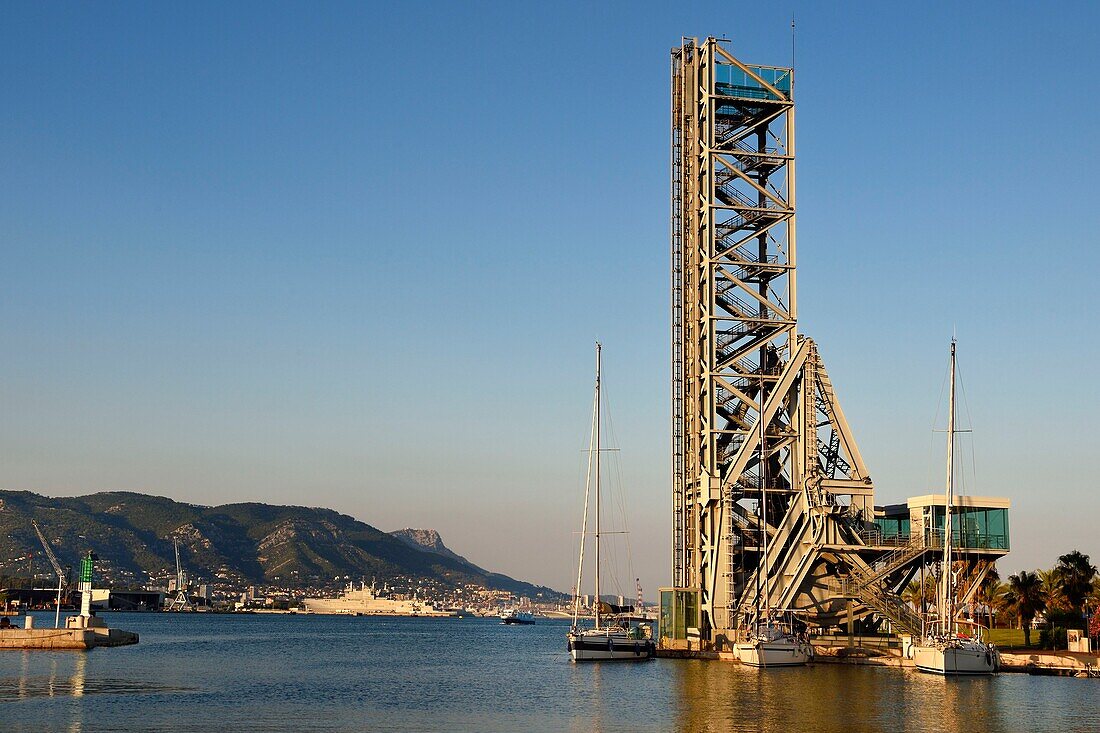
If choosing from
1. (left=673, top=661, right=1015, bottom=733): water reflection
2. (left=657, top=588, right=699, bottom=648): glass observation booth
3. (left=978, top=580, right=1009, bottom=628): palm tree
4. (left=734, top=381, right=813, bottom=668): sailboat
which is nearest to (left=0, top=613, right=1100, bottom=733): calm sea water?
(left=673, top=661, right=1015, bottom=733): water reflection

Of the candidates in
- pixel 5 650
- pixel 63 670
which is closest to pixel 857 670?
pixel 63 670

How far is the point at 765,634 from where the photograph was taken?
72312mm

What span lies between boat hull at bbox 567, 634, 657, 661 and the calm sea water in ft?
3.28

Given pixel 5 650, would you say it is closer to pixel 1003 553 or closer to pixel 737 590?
pixel 737 590

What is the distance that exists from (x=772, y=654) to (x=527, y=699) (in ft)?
53.8

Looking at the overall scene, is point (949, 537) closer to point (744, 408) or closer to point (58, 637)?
point (744, 408)

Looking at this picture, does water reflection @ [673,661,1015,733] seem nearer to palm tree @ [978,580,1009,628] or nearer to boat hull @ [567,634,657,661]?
boat hull @ [567,634,657,661]

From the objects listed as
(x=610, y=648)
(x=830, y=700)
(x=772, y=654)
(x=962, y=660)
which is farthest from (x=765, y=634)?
(x=830, y=700)

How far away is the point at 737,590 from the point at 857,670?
10.1 meters

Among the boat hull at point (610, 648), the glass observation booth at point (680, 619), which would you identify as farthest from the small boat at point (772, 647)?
the boat hull at point (610, 648)

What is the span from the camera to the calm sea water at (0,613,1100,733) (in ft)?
151

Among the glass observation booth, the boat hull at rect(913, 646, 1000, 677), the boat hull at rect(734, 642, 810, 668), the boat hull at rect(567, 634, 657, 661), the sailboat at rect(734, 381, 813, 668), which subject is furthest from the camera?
the glass observation booth

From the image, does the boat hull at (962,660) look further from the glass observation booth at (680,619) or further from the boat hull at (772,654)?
the glass observation booth at (680,619)

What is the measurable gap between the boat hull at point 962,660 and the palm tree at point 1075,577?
13999 millimetres
